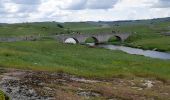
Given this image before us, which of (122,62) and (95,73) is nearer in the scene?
(95,73)

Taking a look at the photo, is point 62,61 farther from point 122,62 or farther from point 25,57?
point 122,62

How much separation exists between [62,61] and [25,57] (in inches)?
270

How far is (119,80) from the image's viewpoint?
5953cm

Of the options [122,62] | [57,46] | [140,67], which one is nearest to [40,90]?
[140,67]

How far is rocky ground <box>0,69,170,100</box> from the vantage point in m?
40.1

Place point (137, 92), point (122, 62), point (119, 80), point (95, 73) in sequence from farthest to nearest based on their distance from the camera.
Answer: point (122, 62) < point (95, 73) < point (119, 80) < point (137, 92)

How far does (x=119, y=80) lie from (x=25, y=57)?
2269 centimetres

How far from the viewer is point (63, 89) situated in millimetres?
43969

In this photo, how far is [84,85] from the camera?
48656mm

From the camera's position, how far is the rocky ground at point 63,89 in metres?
40.1

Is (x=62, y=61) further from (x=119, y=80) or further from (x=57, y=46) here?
(x=57, y=46)

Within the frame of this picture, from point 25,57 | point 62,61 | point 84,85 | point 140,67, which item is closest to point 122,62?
point 140,67

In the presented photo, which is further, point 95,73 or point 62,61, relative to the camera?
point 62,61

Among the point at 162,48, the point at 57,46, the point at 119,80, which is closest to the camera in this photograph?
the point at 119,80
